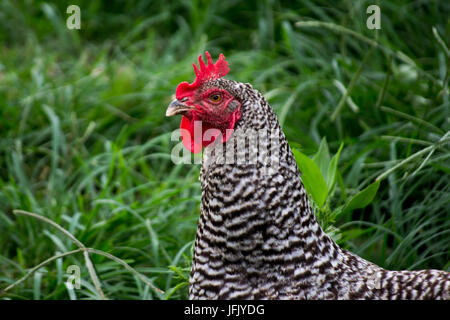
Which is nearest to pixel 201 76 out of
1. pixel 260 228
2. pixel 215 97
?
pixel 215 97

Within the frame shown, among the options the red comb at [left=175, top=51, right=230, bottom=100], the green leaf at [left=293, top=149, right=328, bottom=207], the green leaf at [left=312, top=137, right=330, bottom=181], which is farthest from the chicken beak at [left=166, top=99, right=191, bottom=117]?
the green leaf at [left=312, top=137, right=330, bottom=181]

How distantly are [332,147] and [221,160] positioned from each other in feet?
6.35

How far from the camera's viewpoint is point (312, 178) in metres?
2.88

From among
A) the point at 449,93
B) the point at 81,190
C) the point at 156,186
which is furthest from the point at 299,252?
the point at 81,190

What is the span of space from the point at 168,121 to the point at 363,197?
231 cm

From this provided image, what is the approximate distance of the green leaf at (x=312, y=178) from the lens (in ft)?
9.31

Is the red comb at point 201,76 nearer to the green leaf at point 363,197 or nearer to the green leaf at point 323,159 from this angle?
the green leaf at point 323,159

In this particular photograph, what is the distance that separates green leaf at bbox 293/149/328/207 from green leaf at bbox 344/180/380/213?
0.43 feet

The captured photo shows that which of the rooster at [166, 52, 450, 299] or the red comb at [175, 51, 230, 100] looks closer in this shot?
the rooster at [166, 52, 450, 299]

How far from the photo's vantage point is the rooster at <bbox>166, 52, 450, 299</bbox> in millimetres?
2355

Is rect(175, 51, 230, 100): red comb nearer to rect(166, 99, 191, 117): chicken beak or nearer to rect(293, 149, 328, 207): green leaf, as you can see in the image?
rect(166, 99, 191, 117): chicken beak

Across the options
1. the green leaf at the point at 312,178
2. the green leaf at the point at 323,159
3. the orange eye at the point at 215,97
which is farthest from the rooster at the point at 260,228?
the green leaf at the point at 323,159

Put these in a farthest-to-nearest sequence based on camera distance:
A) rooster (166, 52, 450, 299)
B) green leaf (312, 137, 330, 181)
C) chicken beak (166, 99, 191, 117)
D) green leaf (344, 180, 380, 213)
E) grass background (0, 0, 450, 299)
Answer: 1. grass background (0, 0, 450, 299)
2. green leaf (312, 137, 330, 181)
3. green leaf (344, 180, 380, 213)
4. chicken beak (166, 99, 191, 117)
5. rooster (166, 52, 450, 299)

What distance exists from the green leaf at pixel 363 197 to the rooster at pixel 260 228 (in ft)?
1.59
